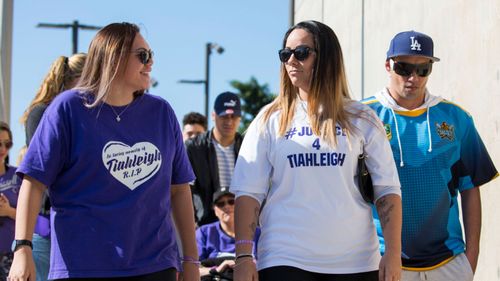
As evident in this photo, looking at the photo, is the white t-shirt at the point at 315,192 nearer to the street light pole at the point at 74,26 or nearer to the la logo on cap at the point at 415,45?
the la logo on cap at the point at 415,45

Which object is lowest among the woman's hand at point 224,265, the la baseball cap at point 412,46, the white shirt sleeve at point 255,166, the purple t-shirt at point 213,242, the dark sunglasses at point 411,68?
the woman's hand at point 224,265

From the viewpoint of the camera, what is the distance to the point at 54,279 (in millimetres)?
3818

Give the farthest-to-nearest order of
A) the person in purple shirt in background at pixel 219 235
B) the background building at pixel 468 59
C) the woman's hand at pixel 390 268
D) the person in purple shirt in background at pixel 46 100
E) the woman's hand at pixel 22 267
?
the person in purple shirt in background at pixel 219 235, the background building at pixel 468 59, the person in purple shirt in background at pixel 46 100, the woman's hand at pixel 390 268, the woman's hand at pixel 22 267

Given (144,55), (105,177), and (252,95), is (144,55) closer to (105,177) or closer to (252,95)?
(105,177)

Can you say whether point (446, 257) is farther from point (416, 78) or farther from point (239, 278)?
point (239, 278)

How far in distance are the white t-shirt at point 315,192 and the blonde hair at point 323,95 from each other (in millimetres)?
43

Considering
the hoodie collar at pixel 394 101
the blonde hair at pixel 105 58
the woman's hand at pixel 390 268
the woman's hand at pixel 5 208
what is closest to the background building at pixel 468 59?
the hoodie collar at pixel 394 101

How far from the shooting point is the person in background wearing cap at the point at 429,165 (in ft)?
15.2

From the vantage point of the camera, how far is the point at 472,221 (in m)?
4.85

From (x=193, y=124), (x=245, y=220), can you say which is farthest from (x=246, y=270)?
(x=193, y=124)

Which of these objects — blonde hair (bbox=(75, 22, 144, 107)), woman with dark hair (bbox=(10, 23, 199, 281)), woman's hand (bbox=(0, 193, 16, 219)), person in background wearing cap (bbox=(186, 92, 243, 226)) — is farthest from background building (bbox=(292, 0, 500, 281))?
woman's hand (bbox=(0, 193, 16, 219))

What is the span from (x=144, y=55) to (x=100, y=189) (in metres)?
0.67

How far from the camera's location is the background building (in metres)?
5.51

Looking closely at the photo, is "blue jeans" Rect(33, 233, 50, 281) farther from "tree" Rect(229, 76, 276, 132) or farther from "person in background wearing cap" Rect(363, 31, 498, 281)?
"tree" Rect(229, 76, 276, 132)
